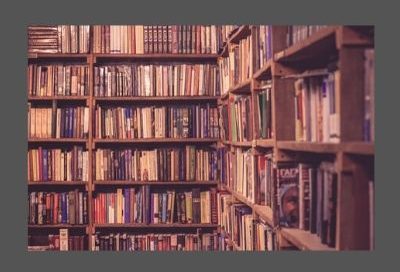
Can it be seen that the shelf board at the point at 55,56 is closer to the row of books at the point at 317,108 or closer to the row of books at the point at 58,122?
the row of books at the point at 58,122

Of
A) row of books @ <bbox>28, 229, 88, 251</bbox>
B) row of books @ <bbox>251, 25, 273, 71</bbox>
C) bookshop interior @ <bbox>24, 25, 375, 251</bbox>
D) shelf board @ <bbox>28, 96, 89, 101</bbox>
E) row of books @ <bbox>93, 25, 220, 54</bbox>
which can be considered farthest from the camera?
row of books @ <bbox>93, 25, 220, 54</bbox>

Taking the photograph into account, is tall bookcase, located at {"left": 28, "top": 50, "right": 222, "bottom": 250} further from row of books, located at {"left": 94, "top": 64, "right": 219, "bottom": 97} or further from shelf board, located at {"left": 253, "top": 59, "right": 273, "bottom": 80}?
shelf board, located at {"left": 253, "top": 59, "right": 273, "bottom": 80}

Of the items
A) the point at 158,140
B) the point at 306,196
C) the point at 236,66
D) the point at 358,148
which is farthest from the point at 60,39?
the point at 358,148

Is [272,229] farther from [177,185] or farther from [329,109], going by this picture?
[177,185]

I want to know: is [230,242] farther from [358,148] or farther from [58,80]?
[358,148]

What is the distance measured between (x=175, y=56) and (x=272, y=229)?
66.7 inches

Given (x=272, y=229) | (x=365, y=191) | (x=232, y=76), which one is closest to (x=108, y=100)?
(x=232, y=76)

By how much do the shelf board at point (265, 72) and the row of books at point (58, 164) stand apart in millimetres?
1437

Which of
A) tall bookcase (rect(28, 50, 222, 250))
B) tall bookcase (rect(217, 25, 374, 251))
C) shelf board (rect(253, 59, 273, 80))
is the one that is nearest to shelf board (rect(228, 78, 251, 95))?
shelf board (rect(253, 59, 273, 80))

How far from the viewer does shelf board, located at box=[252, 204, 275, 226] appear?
266 cm

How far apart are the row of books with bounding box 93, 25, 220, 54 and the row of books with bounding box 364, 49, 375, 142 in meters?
1.94

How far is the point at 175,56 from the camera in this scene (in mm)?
4035

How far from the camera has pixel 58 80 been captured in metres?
3.92

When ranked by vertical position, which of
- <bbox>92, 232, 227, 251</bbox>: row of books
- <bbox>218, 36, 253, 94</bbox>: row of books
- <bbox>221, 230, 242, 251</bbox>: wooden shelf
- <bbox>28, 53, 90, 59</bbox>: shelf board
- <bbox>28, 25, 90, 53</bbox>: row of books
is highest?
<bbox>28, 25, 90, 53</bbox>: row of books
